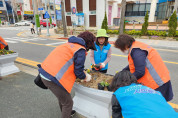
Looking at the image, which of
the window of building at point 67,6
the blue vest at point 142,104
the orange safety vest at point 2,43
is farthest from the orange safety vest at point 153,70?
the window of building at point 67,6

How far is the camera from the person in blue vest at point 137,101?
123cm

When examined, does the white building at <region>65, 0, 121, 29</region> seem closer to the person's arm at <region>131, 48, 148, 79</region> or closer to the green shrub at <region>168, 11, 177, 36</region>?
the green shrub at <region>168, 11, 177, 36</region>

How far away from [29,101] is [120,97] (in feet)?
8.75

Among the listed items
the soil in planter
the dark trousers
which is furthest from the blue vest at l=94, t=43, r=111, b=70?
the dark trousers

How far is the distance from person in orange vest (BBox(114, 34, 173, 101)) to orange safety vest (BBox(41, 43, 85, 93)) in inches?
29.0

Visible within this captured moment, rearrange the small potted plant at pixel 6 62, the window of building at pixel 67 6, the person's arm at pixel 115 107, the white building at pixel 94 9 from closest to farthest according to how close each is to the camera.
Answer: the person's arm at pixel 115 107 < the small potted plant at pixel 6 62 < the white building at pixel 94 9 < the window of building at pixel 67 6

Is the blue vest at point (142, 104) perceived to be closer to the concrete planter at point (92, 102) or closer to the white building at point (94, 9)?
the concrete planter at point (92, 102)

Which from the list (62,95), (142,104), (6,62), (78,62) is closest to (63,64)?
(78,62)

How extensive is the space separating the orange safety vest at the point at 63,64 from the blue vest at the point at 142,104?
31.9 inches

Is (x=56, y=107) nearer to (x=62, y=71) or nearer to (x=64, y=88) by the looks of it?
(x=64, y=88)

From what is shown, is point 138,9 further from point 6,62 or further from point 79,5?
point 6,62

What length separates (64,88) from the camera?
1990mm

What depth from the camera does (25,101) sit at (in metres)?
3.29

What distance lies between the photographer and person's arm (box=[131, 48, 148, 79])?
1842mm
